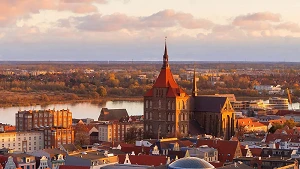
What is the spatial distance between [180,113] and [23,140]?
30.6 feet

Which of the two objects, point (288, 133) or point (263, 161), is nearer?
point (263, 161)

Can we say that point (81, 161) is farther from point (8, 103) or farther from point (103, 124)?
point (8, 103)

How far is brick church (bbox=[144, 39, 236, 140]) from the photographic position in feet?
151

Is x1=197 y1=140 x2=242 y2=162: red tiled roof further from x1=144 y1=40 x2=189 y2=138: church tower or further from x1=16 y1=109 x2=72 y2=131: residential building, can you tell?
x1=16 y1=109 x2=72 y2=131: residential building

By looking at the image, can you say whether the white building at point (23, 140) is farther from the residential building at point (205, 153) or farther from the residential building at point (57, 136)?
the residential building at point (205, 153)

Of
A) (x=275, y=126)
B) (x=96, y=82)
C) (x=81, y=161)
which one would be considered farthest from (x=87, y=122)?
(x=96, y=82)

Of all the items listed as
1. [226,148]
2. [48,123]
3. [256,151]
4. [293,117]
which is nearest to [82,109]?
[293,117]

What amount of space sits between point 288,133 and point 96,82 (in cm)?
7175

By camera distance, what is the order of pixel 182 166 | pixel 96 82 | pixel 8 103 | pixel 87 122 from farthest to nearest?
pixel 96 82 → pixel 8 103 → pixel 87 122 → pixel 182 166

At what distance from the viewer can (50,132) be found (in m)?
44.1

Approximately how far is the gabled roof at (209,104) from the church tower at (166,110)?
31.6 inches

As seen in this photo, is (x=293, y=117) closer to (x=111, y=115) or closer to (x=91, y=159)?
(x=111, y=115)

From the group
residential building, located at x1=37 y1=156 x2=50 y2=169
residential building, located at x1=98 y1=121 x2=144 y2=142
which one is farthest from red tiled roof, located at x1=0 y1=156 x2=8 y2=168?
residential building, located at x1=98 y1=121 x2=144 y2=142

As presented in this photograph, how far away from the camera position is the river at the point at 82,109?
65.2 m
